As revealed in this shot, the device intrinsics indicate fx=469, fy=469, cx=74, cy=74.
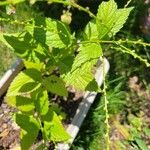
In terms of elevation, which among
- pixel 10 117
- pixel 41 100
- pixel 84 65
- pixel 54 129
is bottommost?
pixel 10 117

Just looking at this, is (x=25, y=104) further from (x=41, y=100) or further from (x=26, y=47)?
(x=26, y=47)

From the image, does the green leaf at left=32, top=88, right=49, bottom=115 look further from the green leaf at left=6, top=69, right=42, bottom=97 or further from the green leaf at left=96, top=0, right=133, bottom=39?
the green leaf at left=96, top=0, right=133, bottom=39

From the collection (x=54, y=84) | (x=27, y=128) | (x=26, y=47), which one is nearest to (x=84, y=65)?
(x=26, y=47)

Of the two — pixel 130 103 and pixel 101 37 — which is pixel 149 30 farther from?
pixel 101 37

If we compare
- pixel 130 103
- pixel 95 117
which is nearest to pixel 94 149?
pixel 95 117

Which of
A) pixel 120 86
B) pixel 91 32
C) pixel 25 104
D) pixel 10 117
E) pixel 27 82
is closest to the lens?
pixel 91 32

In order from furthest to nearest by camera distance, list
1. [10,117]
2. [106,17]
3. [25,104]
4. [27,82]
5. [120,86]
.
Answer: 1. [120,86]
2. [10,117]
3. [25,104]
4. [27,82]
5. [106,17]

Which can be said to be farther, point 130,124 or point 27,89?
point 130,124
